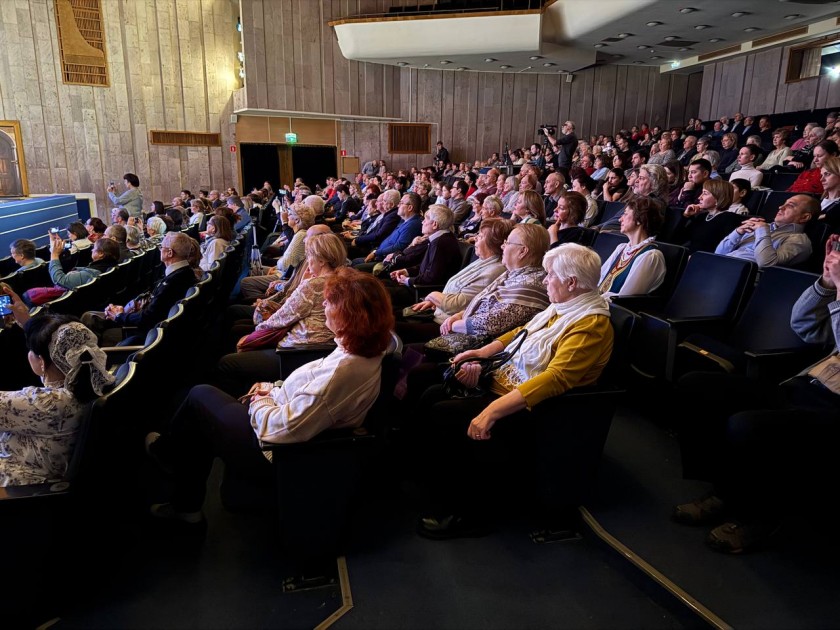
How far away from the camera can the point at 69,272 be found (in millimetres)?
3957

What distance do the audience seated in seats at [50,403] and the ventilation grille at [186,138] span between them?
40.2 feet

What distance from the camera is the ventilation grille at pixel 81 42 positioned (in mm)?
11352

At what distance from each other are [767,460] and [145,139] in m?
13.3

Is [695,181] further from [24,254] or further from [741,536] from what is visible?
[24,254]

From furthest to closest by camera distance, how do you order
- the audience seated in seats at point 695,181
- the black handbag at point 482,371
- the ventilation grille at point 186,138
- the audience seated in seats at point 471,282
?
the ventilation grille at point 186,138
the audience seated in seats at point 695,181
the audience seated in seats at point 471,282
the black handbag at point 482,371

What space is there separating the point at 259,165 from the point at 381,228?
925 cm

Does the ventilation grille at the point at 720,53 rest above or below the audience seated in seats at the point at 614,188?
above

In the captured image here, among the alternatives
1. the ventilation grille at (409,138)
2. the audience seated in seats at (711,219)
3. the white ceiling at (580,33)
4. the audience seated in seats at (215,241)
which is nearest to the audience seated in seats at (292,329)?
the audience seated in seats at (215,241)

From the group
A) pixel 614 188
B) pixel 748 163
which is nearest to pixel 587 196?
pixel 614 188

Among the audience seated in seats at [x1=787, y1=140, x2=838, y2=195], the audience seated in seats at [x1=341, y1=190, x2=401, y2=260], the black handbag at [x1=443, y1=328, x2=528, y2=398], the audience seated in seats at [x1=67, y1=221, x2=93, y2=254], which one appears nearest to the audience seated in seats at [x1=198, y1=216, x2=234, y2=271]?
the audience seated in seats at [x1=341, y1=190, x2=401, y2=260]

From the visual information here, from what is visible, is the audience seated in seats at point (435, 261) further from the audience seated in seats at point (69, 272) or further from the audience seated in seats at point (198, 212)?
the audience seated in seats at point (198, 212)

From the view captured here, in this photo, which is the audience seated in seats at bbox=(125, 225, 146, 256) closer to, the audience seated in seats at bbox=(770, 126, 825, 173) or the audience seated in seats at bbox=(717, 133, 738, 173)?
the audience seated in seats at bbox=(770, 126, 825, 173)

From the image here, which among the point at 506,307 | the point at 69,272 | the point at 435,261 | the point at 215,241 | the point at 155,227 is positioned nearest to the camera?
the point at 506,307

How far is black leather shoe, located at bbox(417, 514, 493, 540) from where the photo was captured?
71.4 inches
